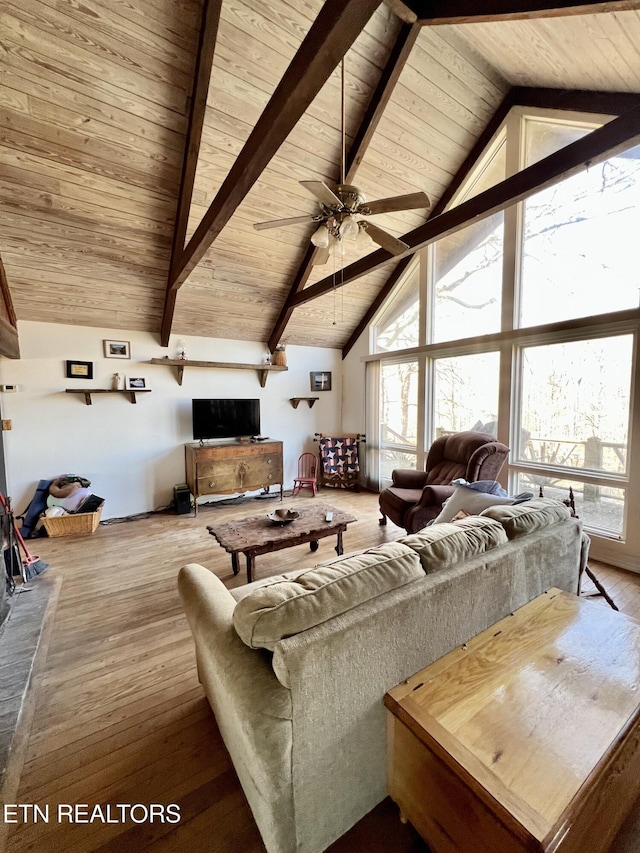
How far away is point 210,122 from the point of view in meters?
2.74

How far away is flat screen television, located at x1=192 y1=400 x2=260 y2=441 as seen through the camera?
4668mm

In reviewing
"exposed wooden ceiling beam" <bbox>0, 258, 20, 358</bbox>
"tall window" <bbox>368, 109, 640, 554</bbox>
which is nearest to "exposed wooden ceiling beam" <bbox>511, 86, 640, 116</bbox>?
"tall window" <bbox>368, 109, 640, 554</bbox>

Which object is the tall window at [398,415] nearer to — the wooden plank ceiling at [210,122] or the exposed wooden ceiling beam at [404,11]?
the wooden plank ceiling at [210,122]

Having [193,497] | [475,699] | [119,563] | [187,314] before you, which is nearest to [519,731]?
[475,699]

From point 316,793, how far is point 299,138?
414 centimetres

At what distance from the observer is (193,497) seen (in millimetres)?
4629

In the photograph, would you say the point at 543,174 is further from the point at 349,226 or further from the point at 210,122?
the point at 210,122

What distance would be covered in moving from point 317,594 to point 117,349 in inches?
170

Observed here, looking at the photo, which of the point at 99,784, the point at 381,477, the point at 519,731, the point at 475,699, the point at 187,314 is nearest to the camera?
the point at 519,731

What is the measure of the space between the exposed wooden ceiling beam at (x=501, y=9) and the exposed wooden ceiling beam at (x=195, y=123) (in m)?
1.21

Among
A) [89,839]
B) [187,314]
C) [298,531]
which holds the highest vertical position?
[187,314]

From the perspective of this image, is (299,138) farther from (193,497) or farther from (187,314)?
(193,497)

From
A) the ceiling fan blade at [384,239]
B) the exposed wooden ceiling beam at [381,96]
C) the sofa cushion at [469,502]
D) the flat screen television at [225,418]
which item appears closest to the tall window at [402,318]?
the exposed wooden ceiling beam at [381,96]

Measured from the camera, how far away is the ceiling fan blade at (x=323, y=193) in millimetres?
1892
